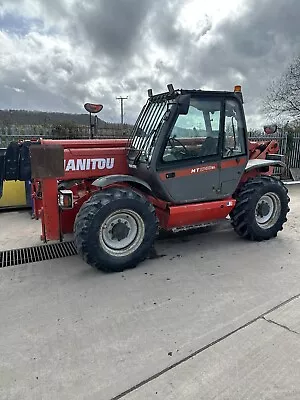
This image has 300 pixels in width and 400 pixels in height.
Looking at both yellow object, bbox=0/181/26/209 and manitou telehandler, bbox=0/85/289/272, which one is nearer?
manitou telehandler, bbox=0/85/289/272

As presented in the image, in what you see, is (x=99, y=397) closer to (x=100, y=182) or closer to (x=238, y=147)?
(x=100, y=182)

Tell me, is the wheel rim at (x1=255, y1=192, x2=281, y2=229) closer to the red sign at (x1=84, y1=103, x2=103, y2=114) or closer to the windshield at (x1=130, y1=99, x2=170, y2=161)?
the windshield at (x1=130, y1=99, x2=170, y2=161)

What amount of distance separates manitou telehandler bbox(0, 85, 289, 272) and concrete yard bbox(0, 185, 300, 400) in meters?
0.47

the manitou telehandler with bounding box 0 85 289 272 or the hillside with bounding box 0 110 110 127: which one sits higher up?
the hillside with bounding box 0 110 110 127

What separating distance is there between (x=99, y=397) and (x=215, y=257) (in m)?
2.64

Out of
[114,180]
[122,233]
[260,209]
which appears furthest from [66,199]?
[260,209]

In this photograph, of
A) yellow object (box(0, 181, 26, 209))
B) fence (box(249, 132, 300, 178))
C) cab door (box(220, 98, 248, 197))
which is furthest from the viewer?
fence (box(249, 132, 300, 178))

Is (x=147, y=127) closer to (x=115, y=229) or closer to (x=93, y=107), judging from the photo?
(x=115, y=229)

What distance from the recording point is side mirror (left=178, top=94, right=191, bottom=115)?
3.96 m

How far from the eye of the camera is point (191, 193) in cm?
443

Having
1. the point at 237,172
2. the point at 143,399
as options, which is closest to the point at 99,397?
the point at 143,399

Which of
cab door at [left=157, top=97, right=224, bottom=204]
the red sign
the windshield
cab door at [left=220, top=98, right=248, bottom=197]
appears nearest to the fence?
the red sign

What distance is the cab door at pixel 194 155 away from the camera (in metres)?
4.16

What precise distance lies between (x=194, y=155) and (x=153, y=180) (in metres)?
0.70
